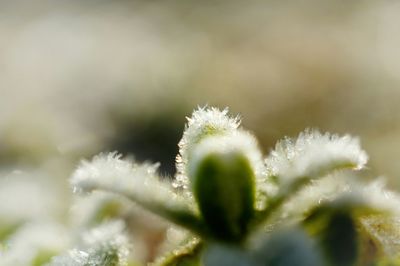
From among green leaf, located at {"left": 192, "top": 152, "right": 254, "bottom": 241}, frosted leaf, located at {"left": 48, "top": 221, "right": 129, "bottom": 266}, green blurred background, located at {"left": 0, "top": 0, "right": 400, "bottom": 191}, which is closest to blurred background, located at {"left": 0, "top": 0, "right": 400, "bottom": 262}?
green blurred background, located at {"left": 0, "top": 0, "right": 400, "bottom": 191}

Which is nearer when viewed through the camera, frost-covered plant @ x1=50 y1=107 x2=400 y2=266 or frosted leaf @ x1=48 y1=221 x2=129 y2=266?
frost-covered plant @ x1=50 y1=107 x2=400 y2=266

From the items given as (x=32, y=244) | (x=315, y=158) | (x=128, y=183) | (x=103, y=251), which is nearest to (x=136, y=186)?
(x=128, y=183)

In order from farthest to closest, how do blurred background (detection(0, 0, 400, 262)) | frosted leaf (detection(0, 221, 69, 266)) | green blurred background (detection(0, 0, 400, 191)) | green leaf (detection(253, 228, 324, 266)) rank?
green blurred background (detection(0, 0, 400, 191)) < blurred background (detection(0, 0, 400, 262)) < frosted leaf (detection(0, 221, 69, 266)) < green leaf (detection(253, 228, 324, 266))

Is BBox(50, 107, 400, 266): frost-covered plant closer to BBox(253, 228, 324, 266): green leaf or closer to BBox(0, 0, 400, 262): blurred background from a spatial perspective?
BBox(253, 228, 324, 266): green leaf

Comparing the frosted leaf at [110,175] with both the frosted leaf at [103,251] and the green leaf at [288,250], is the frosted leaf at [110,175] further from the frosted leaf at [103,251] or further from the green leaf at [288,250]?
the green leaf at [288,250]

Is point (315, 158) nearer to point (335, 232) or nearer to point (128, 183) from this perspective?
point (335, 232)

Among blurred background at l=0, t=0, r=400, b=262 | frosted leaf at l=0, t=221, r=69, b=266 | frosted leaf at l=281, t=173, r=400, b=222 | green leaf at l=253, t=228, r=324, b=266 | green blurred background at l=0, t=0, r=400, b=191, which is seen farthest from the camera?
green blurred background at l=0, t=0, r=400, b=191
